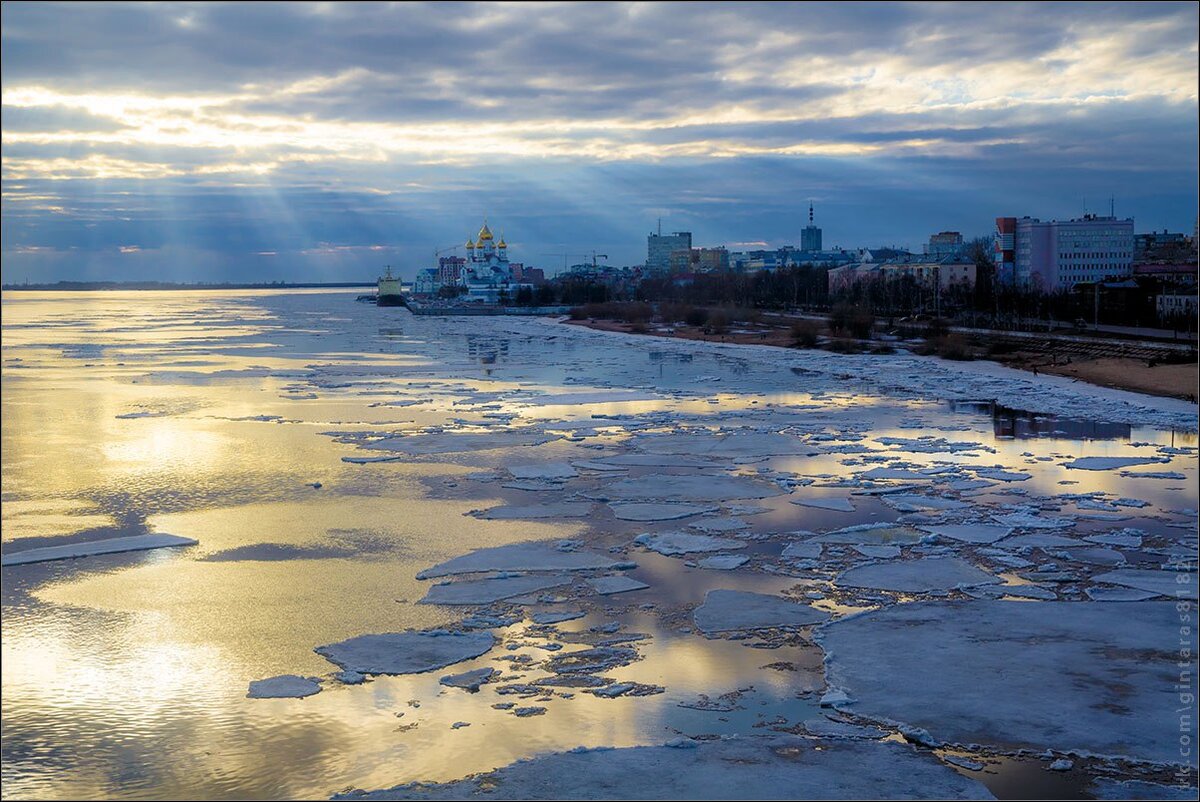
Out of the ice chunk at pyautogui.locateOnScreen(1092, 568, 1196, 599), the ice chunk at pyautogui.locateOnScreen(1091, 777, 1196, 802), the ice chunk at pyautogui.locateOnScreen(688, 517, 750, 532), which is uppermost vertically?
the ice chunk at pyautogui.locateOnScreen(688, 517, 750, 532)

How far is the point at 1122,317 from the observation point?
34.3 meters

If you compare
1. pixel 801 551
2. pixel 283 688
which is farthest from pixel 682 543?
pixel 283 688

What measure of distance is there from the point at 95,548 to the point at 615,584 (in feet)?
11.7

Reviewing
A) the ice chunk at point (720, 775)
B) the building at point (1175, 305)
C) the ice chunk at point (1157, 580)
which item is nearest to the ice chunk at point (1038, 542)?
the ice chunk at point (1157, 580)

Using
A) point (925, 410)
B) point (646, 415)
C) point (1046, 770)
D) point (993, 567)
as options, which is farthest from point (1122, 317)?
point (1046, 770)

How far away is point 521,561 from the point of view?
705 centimetres

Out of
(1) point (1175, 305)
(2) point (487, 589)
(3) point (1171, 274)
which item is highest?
(3) point (1171, 274)

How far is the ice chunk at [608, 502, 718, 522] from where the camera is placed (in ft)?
27.5

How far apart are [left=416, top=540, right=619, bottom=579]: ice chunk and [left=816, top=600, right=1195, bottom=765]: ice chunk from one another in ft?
6.03

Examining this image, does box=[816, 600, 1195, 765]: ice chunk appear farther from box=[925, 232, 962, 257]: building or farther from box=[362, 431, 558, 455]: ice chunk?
box=[925, 232, 962, 257]: building

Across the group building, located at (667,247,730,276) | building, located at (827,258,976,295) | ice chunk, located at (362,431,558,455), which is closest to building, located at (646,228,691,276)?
building, located at (667,247,730,276)

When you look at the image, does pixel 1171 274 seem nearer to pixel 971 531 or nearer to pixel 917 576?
pixel 971 531

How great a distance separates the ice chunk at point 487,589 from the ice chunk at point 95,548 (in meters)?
2.23

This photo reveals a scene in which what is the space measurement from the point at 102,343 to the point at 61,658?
31539 mm
